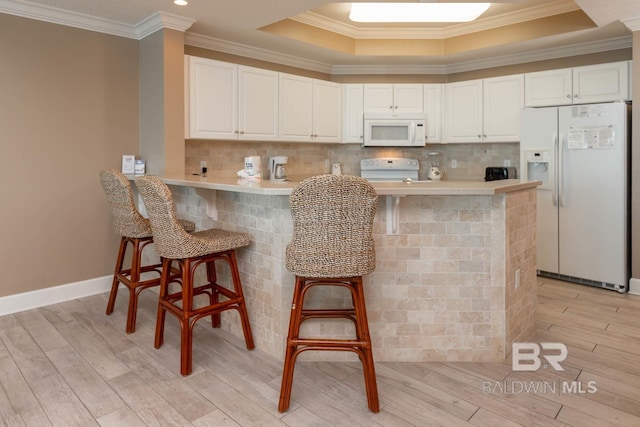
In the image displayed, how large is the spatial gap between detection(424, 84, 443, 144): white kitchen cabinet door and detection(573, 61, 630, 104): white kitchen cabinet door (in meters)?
1.42

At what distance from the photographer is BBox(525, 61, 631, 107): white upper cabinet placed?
395cm

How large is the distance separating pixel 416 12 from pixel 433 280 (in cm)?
285

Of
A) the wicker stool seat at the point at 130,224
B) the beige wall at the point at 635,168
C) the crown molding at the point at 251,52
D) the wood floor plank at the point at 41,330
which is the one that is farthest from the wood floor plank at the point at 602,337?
the crown molding at the point at 251,52

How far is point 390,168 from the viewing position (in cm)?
541

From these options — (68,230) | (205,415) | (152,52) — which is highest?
(152,52)

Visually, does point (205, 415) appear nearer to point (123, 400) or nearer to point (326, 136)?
point (123, 400)

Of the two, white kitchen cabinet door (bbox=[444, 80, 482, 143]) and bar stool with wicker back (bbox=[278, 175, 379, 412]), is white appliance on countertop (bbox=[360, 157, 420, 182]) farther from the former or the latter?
bar stool with wicker back (bbox=[278, 175, 379, 412])

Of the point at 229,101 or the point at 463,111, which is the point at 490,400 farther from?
the point at 463,111

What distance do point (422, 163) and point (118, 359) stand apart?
4.26 metres

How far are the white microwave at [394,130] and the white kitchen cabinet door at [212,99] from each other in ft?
5.82

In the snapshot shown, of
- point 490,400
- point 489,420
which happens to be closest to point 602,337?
point 490,400

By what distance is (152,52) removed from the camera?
3.68 m

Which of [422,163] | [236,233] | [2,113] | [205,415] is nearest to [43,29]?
[2,113]

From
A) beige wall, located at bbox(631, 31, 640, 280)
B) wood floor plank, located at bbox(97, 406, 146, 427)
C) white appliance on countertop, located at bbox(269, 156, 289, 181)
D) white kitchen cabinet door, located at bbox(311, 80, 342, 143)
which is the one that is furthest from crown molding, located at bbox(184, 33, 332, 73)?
wood floor plank, located at bbox(97, 406, 146, 427)
